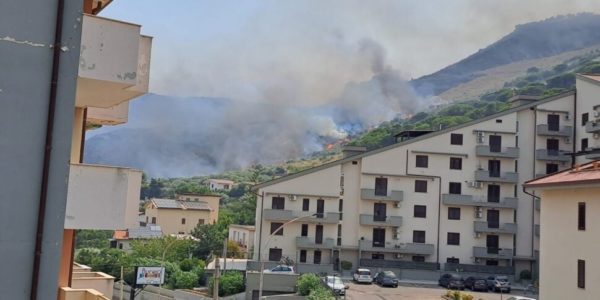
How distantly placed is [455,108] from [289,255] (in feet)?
432

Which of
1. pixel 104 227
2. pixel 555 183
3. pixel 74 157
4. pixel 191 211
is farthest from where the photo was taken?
pixel 191 211

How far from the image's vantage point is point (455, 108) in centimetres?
17125

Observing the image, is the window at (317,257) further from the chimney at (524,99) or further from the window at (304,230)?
the chimney at (524,99)

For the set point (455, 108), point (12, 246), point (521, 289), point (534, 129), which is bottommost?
point (521, 289)

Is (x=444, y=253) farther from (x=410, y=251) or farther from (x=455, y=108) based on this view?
(x=455, y=108)

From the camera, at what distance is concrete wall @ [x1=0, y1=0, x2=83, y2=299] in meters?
4.95

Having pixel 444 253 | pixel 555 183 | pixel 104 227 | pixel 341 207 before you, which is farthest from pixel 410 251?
pixel 104 227

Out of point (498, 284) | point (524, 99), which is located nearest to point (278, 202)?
point (498, 284)

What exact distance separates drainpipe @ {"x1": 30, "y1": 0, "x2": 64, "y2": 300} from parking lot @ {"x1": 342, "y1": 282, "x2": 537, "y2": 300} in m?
34.6

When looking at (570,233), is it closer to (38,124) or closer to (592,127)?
(38,124)

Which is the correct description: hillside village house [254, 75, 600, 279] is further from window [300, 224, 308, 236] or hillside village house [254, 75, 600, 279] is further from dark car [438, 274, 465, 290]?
dark car [438, 274, 465, 290]

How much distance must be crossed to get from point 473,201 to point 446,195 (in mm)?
2610

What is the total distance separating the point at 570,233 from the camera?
19281mm

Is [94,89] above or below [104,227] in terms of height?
above
